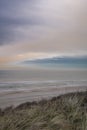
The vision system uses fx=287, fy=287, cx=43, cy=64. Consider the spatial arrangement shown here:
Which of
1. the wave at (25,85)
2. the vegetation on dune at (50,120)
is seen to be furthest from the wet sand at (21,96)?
the vegetation on dune at (50,120)

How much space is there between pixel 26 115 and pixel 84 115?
1.63 m

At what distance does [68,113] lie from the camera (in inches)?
327

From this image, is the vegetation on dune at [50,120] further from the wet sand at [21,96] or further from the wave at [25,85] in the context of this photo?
the wave at [25,85]

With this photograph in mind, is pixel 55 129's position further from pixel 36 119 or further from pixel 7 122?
pixel 7 122

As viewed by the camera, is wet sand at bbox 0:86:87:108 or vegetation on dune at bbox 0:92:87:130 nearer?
vegetation on dune at bbox 0:92:87:130

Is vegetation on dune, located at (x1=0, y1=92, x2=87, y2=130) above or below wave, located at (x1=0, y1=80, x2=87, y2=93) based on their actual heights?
below

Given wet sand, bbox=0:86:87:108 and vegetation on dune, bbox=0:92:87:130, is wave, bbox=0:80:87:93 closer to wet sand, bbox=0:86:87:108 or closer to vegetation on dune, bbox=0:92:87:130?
wet sand, bbox=0:86:87:108

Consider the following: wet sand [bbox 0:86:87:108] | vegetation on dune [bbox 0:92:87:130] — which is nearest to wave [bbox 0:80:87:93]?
wet sand [bbox 0:86:87:108]

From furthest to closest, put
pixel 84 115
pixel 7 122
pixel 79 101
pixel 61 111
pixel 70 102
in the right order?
pixel 79 101 → pixel 70 102 → pixel 61 111 → pixel 84 115 → pixel 7 122

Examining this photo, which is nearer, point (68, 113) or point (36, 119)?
point (36, 119)

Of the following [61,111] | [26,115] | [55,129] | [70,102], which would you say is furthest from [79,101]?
[55,129]

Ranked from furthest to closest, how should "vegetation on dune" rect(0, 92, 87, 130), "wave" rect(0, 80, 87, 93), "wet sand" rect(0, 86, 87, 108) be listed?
"wave" rect(0, 80, 87, 93)
"wet sand" rect(0, 86, 87, 108)
"vegetation on dune" rect(0, 92, 87, 130)

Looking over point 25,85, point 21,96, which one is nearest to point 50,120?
point 21,96

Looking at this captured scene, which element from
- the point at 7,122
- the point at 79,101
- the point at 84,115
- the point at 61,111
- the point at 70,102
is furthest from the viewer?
the point at 79,101
